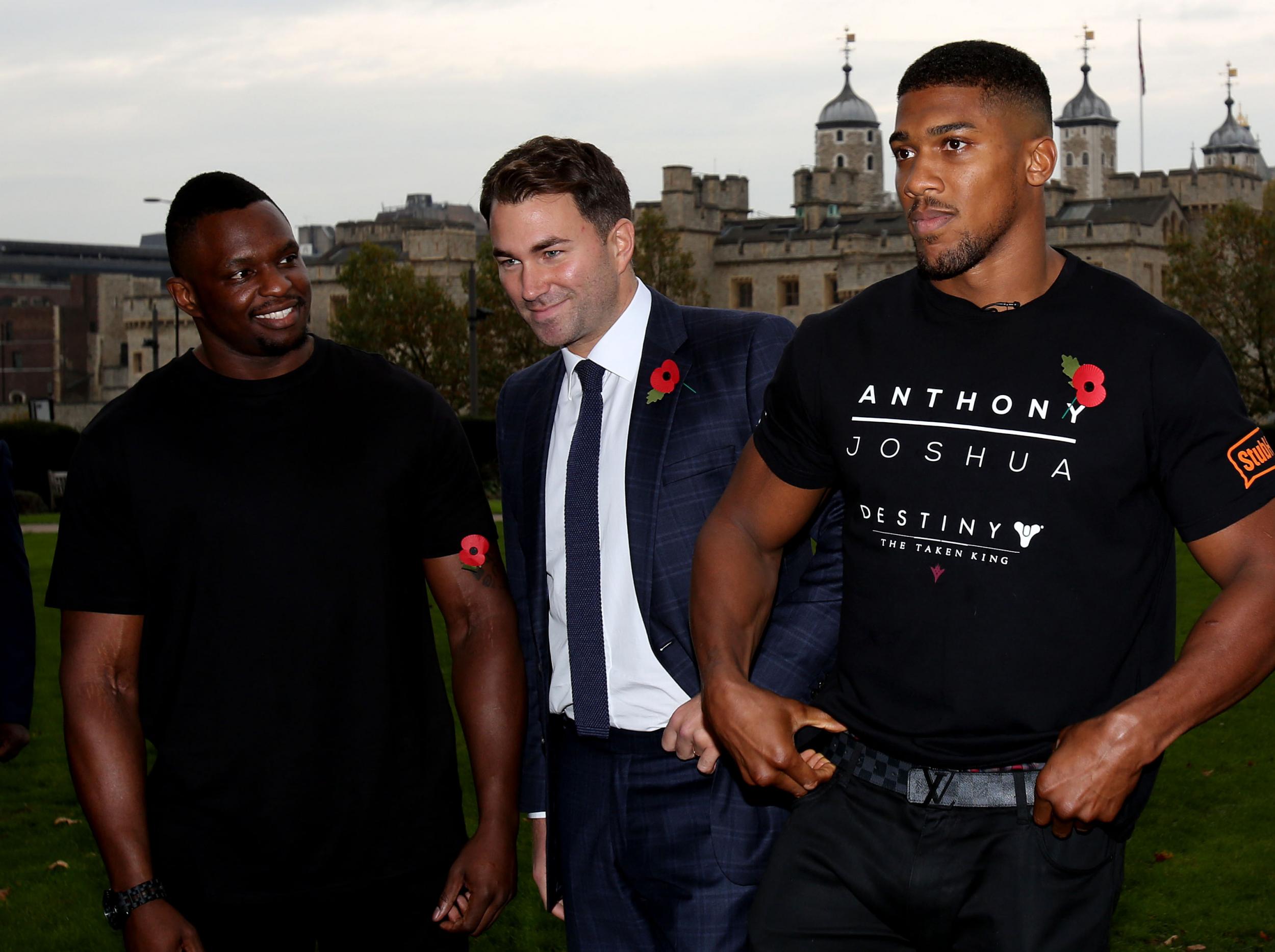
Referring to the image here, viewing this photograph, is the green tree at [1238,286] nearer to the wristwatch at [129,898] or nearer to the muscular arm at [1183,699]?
the muscular arm at [1183,699]

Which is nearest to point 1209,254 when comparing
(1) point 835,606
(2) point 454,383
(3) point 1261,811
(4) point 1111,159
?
(2) point 454,383

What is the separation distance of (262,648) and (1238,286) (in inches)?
1951

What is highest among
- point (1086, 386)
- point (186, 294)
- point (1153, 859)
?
point (186, 294)

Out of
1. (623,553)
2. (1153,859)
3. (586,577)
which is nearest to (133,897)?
(586,577)

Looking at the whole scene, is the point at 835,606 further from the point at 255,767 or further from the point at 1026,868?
the point at 255,767

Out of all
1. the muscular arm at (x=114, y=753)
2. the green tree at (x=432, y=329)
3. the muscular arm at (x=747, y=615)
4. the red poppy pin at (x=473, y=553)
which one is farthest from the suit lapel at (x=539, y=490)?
the green tree at (x=432, y=329)

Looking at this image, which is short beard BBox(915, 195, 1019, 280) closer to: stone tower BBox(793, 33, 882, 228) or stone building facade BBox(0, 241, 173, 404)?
stone building facade BBox(0, 241, 173, 404)

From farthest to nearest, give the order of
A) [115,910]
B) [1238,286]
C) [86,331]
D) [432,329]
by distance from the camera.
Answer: [86,331]
[432,329]
[1238,286]
[115,910]

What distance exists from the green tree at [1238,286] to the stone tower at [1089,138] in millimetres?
82006

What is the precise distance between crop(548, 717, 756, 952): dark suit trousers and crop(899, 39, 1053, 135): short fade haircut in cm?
157

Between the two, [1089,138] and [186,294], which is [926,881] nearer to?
[186,294]

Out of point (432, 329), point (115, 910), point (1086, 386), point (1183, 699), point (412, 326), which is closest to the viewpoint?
point (1183, 699)

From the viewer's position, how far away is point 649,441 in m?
3.66

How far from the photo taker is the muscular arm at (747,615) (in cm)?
288
